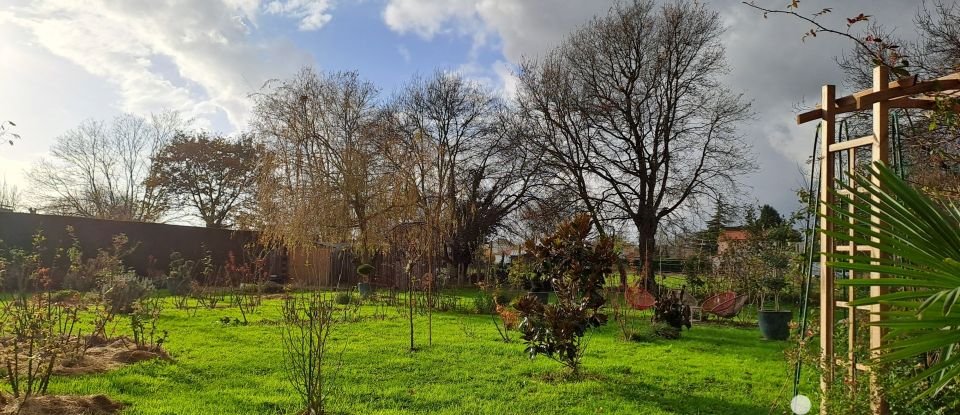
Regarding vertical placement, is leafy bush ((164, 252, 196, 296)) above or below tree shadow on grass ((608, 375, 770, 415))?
above

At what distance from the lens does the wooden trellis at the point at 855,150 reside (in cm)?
338

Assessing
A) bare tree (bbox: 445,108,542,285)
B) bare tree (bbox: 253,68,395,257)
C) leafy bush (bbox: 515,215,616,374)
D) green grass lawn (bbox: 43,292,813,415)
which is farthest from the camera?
bare tree (bbox: 445,108,542,285)

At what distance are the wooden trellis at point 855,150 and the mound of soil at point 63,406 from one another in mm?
5128

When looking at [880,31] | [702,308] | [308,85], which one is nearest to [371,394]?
[702,308]

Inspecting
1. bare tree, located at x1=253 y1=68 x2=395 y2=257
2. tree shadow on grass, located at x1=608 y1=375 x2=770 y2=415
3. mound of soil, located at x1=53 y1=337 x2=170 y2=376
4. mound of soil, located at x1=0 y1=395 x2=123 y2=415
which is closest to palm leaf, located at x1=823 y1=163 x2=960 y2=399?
tree shadow on grass, located at x1=608 y1=375 x2=770 y2=415

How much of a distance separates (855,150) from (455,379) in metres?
4.09

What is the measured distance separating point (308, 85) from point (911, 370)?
16792 mm

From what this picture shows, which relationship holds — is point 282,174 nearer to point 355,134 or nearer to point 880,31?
point 355,134

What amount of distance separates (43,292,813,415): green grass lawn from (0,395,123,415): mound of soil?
19cm

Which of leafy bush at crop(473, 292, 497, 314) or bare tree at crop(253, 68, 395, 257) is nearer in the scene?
leafy bush at crop(473, 292, 497, 314)

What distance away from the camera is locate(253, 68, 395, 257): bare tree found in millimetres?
15453

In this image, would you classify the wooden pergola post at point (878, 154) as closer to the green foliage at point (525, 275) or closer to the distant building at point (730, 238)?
the green foliage at point (525, 275)

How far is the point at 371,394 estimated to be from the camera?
214 inches

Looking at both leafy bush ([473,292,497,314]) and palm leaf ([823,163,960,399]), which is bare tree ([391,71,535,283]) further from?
palm leaf ([823,163,960,399])
